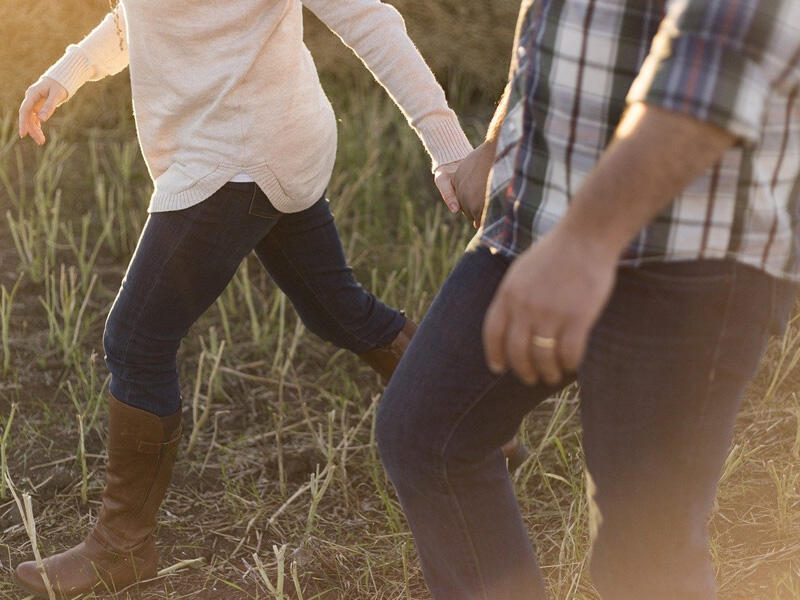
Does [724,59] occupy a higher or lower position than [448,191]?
higher

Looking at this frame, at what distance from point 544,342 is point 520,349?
0.03m

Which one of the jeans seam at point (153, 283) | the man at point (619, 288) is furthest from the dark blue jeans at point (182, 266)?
the man at point (619, 288)

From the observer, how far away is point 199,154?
188 cm

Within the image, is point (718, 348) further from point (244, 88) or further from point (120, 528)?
point (120, 528)

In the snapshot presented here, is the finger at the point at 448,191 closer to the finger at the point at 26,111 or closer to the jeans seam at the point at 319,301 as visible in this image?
the jeans seam at the point at 319,301

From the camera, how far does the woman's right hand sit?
214 centimetres

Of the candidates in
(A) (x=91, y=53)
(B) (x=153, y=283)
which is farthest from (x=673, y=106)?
(A) (x=91, y=53)

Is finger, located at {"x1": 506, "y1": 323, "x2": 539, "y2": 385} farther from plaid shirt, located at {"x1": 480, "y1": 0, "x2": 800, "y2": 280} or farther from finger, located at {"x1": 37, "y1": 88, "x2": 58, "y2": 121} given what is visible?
finger, located at {"x1": 37, "y1": 88, "x2": 58, "y2": 121}

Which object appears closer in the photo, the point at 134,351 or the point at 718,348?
the point at 718,348

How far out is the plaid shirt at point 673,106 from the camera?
105cm

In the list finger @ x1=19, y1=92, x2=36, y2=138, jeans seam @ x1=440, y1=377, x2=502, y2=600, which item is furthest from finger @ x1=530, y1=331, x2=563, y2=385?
finger @ x1=19, y1=92, x2=36, y2=138

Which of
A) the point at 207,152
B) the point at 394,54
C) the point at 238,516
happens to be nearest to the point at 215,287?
the point at 207,152

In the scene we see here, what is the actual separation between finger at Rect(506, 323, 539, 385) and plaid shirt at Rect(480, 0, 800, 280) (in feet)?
0.73

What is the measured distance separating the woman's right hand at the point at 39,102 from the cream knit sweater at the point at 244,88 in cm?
28
